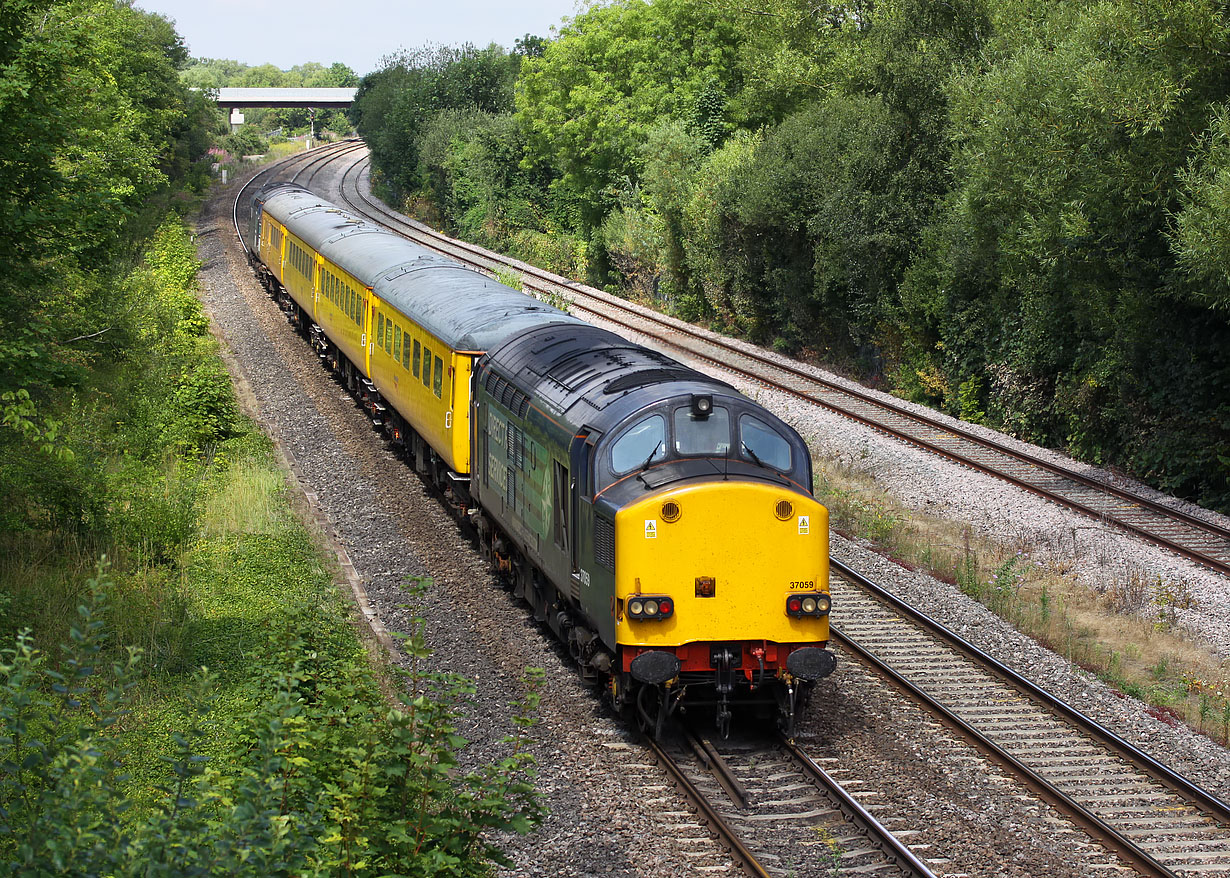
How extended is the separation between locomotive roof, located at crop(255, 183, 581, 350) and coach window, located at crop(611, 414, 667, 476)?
19.0ft

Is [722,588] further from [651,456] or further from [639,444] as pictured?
[639,444]

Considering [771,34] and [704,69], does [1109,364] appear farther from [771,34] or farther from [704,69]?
[704,69]

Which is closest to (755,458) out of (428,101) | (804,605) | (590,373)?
(804,605)

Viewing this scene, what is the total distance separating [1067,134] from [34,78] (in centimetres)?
1644

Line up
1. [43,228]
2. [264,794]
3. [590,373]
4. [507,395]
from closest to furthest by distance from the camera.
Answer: [264,794] < [43,228] < [590,373] < [507,395]

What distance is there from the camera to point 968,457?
22.2 meters

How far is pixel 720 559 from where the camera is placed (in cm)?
1052

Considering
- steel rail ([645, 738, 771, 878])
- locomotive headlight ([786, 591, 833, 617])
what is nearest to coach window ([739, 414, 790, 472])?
locomotive headlight ([786, 591, 833, 617])

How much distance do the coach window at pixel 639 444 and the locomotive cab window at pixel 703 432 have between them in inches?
5.9

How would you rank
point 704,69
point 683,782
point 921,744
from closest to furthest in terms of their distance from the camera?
point 683,782 → point 921,744 → point 704,69

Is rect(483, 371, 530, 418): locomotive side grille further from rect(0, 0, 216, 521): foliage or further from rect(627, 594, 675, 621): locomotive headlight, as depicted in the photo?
rect(0, 0, 216, 521): foliage

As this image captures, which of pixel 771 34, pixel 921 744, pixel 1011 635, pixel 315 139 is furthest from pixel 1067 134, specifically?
pixel 315 139

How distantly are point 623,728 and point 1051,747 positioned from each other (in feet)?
13.3

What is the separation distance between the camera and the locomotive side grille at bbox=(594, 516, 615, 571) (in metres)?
10.6
